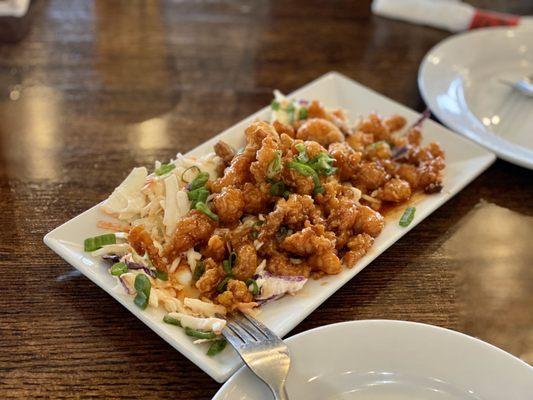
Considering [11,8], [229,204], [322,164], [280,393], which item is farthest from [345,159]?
[11,8]

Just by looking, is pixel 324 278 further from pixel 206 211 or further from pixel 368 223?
pixel 206 211

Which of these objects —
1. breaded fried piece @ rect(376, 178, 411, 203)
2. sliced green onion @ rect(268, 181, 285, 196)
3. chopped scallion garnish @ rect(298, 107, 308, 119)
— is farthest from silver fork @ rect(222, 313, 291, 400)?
chopped scallion garnish @ rect(298, 107, 308, 119)

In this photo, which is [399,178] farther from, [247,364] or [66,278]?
[66,278]

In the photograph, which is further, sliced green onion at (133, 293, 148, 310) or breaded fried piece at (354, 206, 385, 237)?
breaded fried piece at (354, 206, 385, 237)

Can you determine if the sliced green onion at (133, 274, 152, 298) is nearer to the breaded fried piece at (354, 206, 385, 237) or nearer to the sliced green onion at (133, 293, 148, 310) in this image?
→ the sliced green onion at (133, 293, 148, 310)

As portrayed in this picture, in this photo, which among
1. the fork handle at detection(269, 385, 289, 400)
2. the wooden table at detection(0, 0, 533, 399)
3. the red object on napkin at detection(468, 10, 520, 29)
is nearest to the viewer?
the fork handle at detection(269, 385, 289, 400)

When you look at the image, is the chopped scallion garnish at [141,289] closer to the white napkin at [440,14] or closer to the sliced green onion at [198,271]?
the sliced green onion at [198,271]

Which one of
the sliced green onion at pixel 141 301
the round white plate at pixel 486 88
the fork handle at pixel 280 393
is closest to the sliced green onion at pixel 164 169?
the sliced green onion at pixel 141 301
